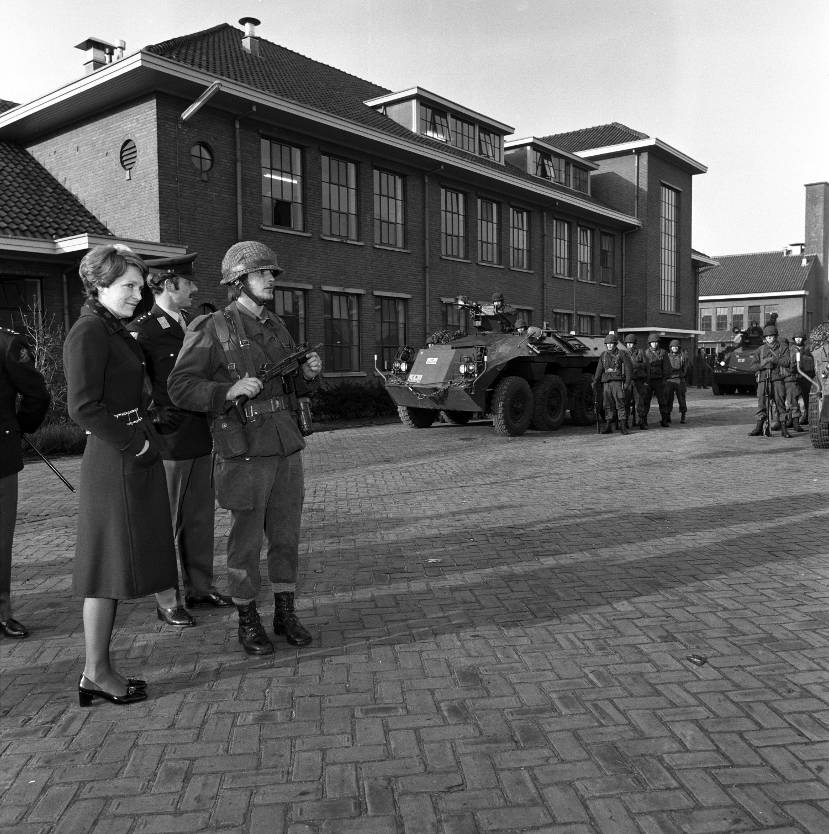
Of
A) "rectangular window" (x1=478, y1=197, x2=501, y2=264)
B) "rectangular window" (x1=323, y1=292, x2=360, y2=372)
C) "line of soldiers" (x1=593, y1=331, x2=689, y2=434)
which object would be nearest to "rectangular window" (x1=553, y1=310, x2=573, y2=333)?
"rectangular window" (x1=478, y1=197, x2=501, y2=264)

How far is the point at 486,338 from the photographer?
14484 millimetres

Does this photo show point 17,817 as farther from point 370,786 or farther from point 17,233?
point 17,233

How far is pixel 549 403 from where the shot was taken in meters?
14.8

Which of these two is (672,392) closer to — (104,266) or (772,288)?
(104,266)

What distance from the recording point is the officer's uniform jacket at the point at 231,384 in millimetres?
3682

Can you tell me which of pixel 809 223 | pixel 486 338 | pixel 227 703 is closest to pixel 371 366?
pixel 486 338

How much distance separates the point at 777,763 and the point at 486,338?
12.0m

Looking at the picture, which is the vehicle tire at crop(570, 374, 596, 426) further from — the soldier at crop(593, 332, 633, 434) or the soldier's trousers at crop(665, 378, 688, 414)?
the soldier's trousers at crop(665, 378, 688, 414)

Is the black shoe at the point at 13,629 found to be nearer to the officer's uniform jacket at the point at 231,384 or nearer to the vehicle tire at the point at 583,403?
the officer's uniform jacket at the point at 231,384

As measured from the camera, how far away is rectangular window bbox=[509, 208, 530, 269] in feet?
87.3

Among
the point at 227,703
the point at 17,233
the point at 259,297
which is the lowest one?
the point at 227,703

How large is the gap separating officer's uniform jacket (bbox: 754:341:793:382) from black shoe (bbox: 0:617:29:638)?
12702mm

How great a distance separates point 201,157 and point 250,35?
681cm

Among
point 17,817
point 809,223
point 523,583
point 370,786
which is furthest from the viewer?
point 809,223
